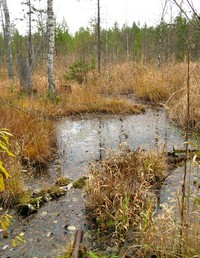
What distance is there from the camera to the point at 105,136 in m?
4.77

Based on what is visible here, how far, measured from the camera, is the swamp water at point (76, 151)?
7.01ft

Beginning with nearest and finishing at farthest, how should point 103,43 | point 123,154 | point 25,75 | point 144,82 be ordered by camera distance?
point 123,154 → point 25,75 → point 144,82 → point 103,43

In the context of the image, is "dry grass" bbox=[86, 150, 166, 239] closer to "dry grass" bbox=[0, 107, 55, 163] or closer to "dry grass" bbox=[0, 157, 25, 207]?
"dry grass" bbox=[0, 157, 25, 207]

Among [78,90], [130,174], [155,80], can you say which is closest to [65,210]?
[130,174]

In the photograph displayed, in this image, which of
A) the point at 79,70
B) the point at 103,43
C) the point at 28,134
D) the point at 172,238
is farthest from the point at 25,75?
the point at 103,43

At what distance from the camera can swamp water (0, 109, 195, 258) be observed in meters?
2.14

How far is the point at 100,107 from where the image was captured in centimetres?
649

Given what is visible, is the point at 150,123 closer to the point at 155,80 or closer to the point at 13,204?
the point at 155,80

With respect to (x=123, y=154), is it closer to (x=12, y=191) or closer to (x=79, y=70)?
(x=12, y=191)

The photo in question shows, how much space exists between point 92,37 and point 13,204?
22.4 metres

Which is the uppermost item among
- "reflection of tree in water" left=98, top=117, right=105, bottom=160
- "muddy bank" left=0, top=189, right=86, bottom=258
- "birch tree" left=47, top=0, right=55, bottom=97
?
"birch tree" left=47, top=0, right=55, bottom=97

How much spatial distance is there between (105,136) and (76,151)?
0.86m

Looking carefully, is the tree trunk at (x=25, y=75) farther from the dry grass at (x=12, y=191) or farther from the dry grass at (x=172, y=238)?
the dry grass at (x=172, y=238)

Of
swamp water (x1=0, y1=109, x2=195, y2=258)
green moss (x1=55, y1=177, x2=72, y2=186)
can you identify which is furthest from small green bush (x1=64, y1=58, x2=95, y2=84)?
green moss (x1=55, y1=177, x2=72, y2=186)
